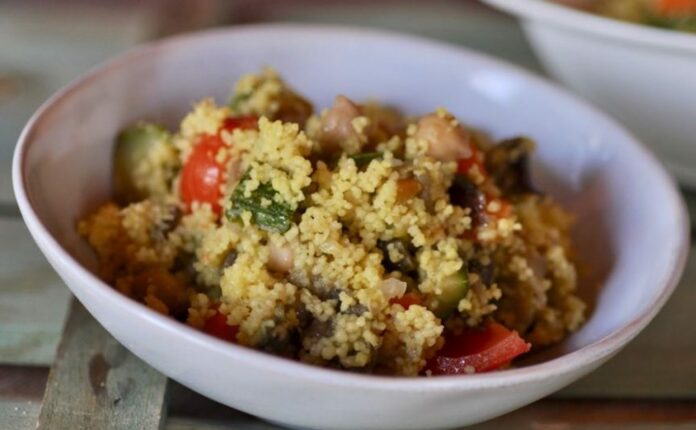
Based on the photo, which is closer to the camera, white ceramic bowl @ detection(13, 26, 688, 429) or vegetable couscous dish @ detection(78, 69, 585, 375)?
white ceramic bowl @ detection(13, 26, 688, 429)

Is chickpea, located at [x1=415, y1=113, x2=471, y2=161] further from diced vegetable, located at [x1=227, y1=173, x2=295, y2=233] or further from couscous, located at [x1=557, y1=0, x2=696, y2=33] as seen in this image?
couscous, located at [x1=557, y1=0, x2=696, y2=33]

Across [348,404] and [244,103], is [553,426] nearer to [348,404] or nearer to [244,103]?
[348,404]

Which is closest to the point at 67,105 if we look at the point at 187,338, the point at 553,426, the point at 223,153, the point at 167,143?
the point at 167,143

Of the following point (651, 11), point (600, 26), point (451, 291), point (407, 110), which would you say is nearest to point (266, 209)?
point (451, 291)

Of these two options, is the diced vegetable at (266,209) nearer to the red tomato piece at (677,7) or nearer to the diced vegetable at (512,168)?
the diced vegetable at (512,168)

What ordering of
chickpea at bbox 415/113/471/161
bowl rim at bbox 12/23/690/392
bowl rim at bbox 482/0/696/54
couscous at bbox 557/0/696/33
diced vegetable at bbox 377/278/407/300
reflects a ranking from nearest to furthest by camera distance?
bowl rim at bbox 12/23/690/392
diced vegetable at bbox 377/278/407/300
chickpea at bbox 415/113/471/161
bowl rim at bbox 482/0/696/54
couscous at bbox 557/0/696/33

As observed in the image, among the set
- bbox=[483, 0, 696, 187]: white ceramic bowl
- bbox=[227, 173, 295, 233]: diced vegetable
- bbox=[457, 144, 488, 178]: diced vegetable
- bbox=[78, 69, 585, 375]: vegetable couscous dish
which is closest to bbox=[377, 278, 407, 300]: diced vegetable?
bbox=[78, 69, 585, 375]: vegetable couscous dish
